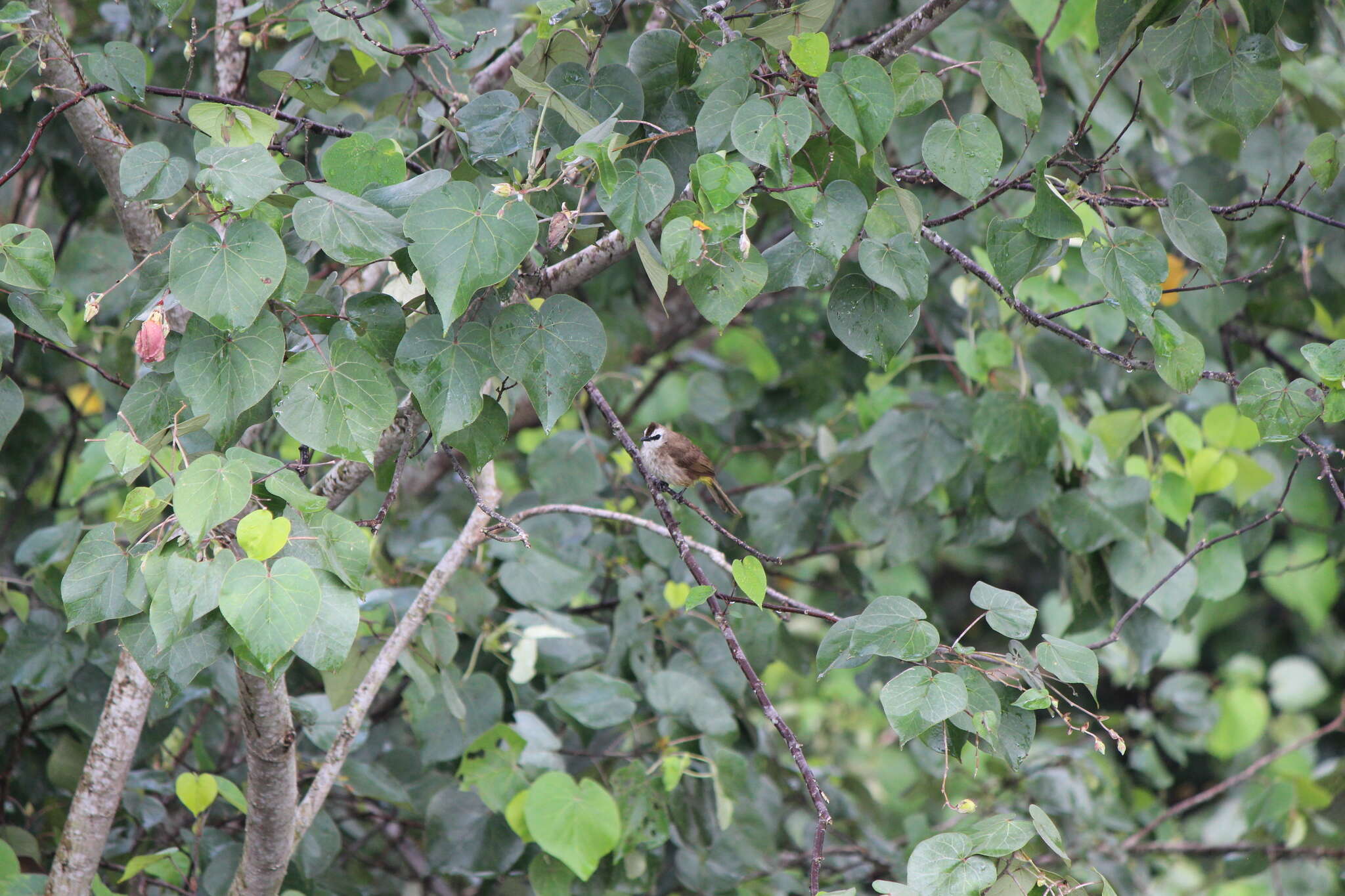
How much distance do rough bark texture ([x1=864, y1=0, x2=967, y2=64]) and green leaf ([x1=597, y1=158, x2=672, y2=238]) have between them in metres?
0.52

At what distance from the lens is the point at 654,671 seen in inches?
92.4

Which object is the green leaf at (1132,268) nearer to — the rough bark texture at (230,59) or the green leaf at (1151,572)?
the green leaf at (1151,572)

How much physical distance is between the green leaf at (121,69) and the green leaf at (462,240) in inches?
26.9

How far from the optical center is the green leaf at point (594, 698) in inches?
83.4

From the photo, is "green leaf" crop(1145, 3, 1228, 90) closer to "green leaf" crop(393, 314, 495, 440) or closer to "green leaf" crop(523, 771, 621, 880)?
"green leaf" crop(393, 314, 495, 440)

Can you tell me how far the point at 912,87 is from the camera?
56.5 inches

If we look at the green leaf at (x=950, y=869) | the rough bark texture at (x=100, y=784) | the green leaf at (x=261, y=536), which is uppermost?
the green leaf at (x=261, y=536)

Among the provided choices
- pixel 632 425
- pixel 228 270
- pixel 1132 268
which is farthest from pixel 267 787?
pixel 632 425

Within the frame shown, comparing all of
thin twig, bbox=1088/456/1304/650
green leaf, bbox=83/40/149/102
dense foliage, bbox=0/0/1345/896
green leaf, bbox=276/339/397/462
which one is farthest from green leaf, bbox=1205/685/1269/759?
green leaf, bbox=83/40/149/102

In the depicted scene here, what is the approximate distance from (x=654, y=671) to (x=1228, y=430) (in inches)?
53.2

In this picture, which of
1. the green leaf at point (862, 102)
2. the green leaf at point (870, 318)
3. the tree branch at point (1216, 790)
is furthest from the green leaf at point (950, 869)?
the tree branch at point (1216, 790)

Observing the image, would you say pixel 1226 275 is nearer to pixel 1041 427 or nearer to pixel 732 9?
pixel 1041 427

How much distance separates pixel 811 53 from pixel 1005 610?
747mm

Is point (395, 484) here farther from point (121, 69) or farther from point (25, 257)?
point (121, 69)
